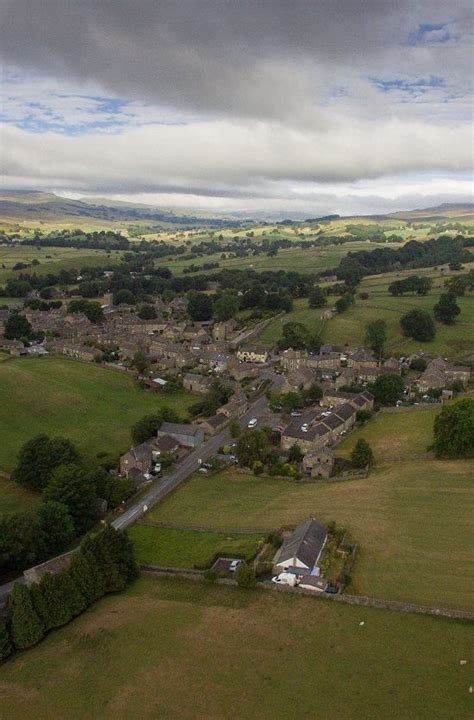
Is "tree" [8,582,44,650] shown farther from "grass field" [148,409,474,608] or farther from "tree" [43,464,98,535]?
"grass field" [148,409,474,608]

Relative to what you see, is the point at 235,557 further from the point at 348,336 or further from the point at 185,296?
the point at 185,296

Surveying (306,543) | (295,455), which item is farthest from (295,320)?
(306,543)

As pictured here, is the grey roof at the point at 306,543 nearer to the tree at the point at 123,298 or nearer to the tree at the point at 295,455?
the tree at the point at 295,455

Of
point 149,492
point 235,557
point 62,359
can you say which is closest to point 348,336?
point 62,359

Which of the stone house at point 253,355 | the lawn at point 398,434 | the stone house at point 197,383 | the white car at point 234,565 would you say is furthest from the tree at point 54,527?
the stone house at point 253,355

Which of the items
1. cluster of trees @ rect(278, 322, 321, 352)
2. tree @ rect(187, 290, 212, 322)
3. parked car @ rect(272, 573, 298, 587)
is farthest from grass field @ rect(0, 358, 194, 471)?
tree @ rect(187, 290, 212, 322)
